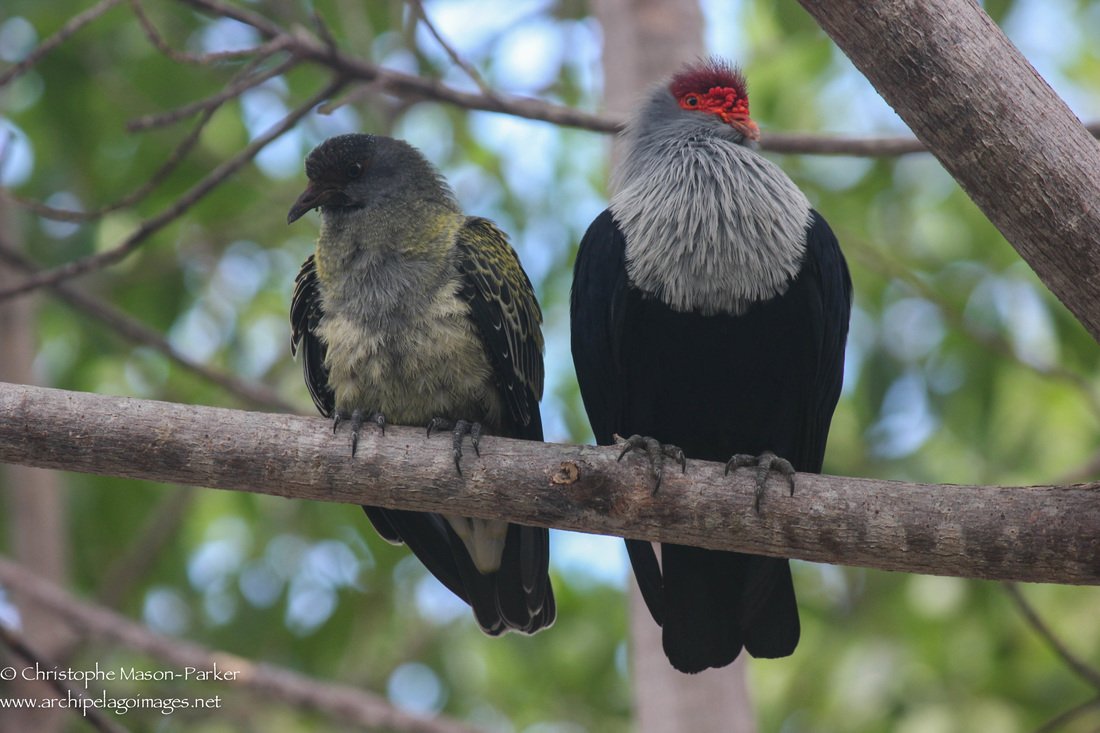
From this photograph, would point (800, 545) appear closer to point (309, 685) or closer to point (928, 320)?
point (309, 685)

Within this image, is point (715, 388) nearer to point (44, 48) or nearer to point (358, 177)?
point (358, 177)

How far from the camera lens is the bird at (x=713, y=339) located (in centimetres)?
370

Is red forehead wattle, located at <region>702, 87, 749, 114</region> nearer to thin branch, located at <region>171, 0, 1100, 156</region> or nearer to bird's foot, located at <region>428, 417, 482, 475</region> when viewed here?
thin branch, located at <region>171, 0, 1100, 156</region>

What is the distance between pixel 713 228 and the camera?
372 centimetres

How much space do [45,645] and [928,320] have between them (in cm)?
448

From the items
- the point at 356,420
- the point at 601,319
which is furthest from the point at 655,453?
the point at 356,420

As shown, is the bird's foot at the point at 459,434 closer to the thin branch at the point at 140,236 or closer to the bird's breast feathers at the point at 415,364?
the bird's breast feathers at the point at 415,364

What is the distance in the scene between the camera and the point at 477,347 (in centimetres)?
407

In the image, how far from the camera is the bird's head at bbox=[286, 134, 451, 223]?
4324 mm

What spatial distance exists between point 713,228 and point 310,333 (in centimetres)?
150

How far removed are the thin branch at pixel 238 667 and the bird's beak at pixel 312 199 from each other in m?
1.81

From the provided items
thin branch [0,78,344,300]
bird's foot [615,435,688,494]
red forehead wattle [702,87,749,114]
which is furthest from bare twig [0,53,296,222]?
bird's foot [615,435,688,494]

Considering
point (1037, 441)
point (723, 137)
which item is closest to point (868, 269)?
point (1037, 441)

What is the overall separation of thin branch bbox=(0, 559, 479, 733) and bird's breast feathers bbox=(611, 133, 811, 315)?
221 centimetres
